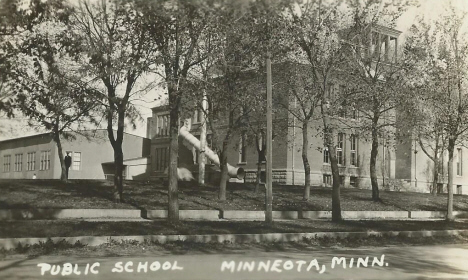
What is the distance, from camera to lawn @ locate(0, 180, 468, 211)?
67.4 feet

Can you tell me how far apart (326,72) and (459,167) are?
32.9 metres

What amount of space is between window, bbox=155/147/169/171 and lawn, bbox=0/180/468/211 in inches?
906

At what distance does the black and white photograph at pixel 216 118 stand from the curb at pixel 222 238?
40mm

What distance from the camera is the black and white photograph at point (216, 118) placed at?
10617 millimetres

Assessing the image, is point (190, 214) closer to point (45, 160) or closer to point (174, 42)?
point (174, 42)

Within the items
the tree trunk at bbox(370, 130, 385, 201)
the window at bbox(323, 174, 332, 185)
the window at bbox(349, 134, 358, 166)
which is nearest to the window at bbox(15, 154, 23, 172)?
the tree trunk at bbox(370, 130, 385, 201)

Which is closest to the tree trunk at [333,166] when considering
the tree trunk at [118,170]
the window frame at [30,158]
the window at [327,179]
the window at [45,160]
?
the tree trunk at [118,170]

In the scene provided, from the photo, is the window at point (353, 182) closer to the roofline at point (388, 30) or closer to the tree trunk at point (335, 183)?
Result: the roofline at point (388, 30)

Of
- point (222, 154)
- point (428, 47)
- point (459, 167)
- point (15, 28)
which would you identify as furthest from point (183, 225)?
point (459, 167)

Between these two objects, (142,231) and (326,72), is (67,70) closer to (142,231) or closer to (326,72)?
(142,231)

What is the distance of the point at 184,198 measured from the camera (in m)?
24.1

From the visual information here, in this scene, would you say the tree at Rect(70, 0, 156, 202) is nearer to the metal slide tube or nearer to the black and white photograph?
the black and white photograph

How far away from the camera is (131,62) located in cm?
1563

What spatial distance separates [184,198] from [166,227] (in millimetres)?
7533
